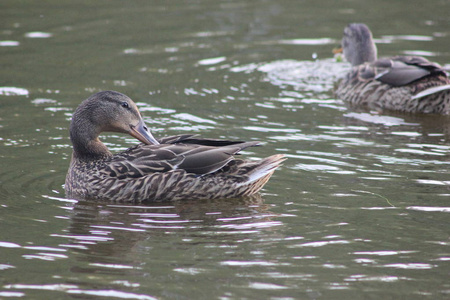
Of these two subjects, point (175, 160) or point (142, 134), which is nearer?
point (175, 160)

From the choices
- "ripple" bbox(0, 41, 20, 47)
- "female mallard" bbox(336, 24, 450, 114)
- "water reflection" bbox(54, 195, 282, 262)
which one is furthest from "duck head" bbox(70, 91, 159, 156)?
"ripple" bbox(0, 41, 20, 47)

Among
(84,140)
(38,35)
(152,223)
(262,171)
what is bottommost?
(152,223)

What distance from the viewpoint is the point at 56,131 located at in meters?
10.9

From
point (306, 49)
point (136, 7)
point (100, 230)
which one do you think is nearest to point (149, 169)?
point (100, 230)

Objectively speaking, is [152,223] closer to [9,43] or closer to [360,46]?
[360,46]

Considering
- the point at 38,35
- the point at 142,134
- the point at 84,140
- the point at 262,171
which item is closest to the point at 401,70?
the point at 262,171

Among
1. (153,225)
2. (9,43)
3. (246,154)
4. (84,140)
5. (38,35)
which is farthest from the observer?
(38,35)

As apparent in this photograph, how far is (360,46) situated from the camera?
14172mm

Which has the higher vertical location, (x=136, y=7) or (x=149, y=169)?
(x=136, y=7)

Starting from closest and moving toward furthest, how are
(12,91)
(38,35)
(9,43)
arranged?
(12,91) < (9,43) < (38,35)

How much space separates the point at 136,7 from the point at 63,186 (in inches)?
419

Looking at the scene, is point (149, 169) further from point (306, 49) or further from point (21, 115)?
point (306, 49)

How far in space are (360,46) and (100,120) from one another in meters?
6.98

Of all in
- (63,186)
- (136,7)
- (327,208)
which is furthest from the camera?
(136,7)
